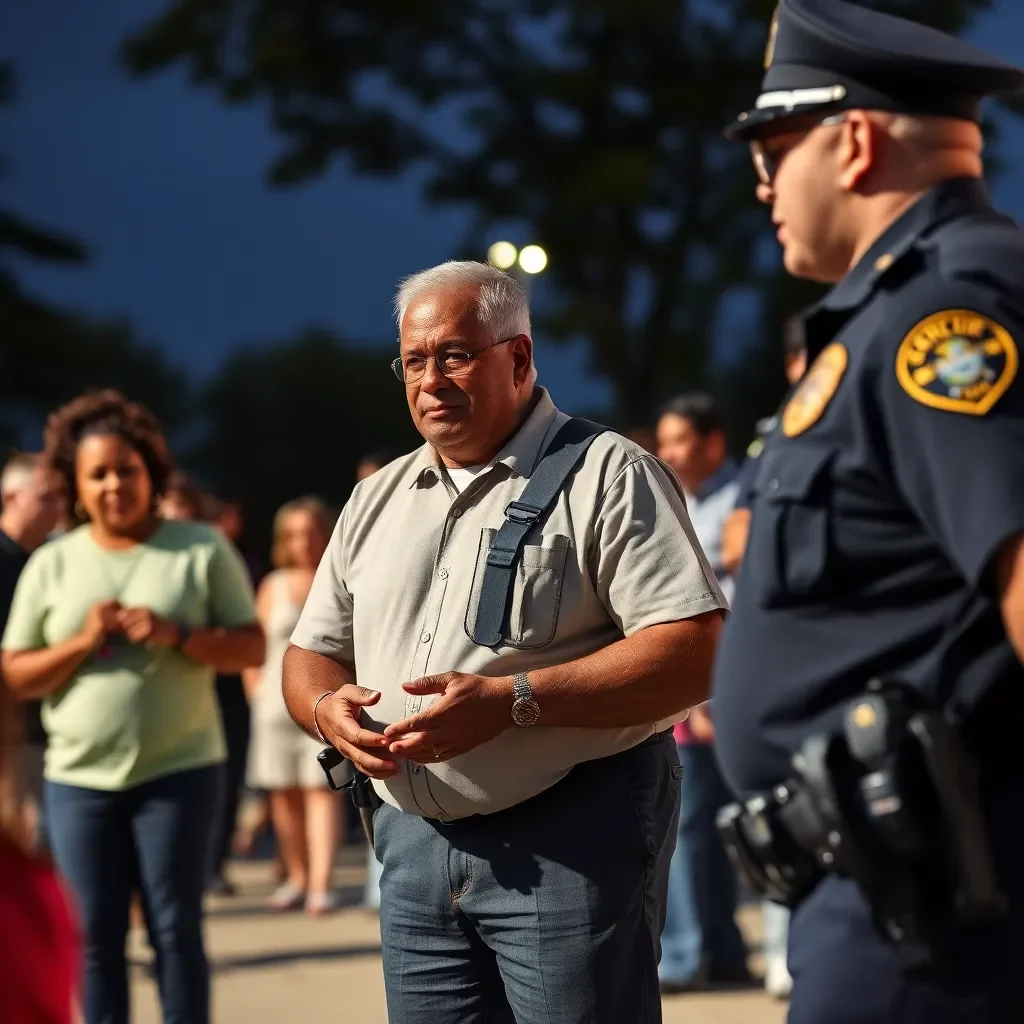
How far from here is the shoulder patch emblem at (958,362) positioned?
2.13 meters

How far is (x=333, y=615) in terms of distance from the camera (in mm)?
3818

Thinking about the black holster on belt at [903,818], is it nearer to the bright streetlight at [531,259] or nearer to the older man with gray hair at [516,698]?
the older man with gray hair at [516,698]

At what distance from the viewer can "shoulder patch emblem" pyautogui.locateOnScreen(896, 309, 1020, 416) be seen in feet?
7.00

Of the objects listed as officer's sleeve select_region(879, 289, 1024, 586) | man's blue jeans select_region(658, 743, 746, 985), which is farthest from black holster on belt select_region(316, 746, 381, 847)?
man's blue jeans select_region(658, 743, 746, 985)

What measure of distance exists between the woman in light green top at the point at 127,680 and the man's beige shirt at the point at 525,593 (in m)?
1.85

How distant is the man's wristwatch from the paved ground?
3427mm

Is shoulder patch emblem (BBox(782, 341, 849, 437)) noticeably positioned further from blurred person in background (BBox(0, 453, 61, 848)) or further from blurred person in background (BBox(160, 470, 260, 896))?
blurred person in background (BBox(160, 470, 260, 896))

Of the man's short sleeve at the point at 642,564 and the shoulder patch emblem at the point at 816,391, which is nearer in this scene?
the shoulder patch emblem at the point at 816,391

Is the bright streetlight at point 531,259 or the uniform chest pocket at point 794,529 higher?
the bright streetlight at point 531,259

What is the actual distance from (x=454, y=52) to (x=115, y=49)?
15.6ft

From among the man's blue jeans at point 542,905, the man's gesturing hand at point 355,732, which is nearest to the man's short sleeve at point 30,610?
the man's gesturing hand at point 355,732

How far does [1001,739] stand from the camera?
2230mm

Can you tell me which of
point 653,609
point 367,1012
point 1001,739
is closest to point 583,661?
point 653,609

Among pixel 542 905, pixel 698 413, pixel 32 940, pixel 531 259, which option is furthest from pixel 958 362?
pixel 531 259
